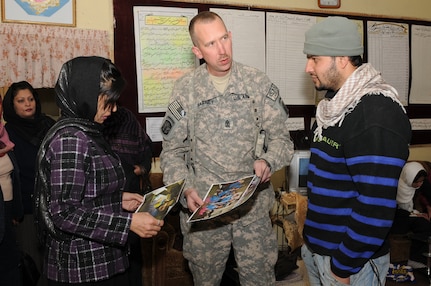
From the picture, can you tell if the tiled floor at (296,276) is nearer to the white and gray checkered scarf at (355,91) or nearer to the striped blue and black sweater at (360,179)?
the striped blue and black sweater at (360,179)

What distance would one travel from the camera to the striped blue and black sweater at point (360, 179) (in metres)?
1.29

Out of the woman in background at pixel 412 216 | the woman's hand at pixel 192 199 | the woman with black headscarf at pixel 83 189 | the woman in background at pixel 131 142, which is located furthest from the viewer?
the woman in background at pixel 412 216

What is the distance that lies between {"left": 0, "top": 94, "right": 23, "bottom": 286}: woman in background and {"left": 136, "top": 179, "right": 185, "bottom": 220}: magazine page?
1.23 m

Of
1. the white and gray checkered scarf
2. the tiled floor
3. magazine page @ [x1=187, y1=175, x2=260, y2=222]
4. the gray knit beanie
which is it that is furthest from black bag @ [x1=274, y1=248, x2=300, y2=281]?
the gray knit beanie

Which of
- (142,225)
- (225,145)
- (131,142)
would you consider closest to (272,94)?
(225,145)

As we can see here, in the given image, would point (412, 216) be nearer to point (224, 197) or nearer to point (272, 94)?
point (272, 94)

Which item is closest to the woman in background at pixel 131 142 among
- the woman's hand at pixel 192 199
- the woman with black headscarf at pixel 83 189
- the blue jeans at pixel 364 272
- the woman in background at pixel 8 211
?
the woman in background at pixel 8 211

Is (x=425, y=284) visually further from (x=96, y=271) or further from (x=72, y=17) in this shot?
(x=72, y=17)

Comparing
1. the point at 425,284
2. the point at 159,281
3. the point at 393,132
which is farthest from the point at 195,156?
the point at 425,284

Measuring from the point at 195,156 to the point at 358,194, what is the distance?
97cm

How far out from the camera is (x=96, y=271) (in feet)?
5.00

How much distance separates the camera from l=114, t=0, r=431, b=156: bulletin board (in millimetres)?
3143

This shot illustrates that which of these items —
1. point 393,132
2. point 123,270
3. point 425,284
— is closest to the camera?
point 393,132

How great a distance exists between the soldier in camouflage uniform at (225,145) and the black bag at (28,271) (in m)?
1.34
